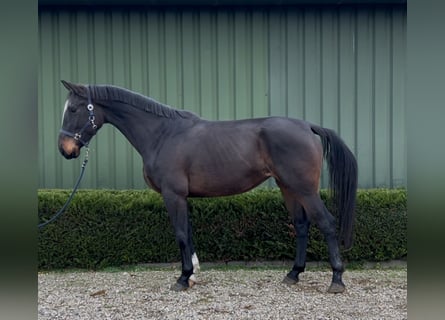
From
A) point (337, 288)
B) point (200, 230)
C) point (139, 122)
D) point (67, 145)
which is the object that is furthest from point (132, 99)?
point (337, 288)

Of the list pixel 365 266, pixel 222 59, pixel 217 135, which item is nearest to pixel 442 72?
pixel 217 135

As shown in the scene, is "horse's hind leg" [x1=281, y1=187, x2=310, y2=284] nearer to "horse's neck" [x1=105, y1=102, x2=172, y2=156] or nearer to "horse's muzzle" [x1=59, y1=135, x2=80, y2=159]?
"horse's neck" [x1=105, y1=102, x2=172, y2=156]

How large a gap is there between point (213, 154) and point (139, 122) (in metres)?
0.74

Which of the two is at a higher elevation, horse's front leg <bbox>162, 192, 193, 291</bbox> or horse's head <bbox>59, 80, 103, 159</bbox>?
horse's head <bbox>59, 80, 103, 159</bbox>

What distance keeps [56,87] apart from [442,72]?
5.30 metres

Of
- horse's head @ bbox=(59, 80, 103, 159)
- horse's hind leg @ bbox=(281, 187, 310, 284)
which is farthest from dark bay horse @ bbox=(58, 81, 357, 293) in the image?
horse's hind leg @ bbox=(281, 187, 310, 284)

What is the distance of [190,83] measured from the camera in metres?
5.28

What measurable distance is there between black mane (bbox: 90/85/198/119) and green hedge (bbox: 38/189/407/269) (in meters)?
1.20

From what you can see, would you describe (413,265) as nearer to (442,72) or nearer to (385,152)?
(442,72)

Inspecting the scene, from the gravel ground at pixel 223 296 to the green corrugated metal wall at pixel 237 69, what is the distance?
1505 mm

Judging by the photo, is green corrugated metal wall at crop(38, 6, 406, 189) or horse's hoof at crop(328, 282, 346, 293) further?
green corrugated metal wall at crop(38, 6, 406, 189)

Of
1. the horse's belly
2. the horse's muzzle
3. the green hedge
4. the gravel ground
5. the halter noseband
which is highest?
the halter noseband

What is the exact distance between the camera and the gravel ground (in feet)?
10.3

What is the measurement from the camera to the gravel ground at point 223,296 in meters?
3.13
